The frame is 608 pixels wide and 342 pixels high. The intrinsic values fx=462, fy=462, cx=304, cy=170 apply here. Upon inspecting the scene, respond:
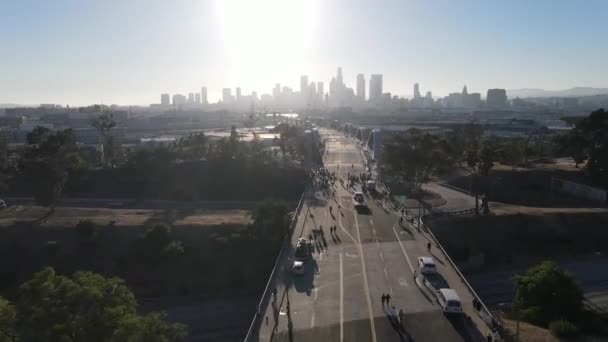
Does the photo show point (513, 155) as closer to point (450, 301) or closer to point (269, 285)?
point (450, 301)

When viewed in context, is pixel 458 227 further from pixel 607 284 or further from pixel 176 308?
pixel 176 308

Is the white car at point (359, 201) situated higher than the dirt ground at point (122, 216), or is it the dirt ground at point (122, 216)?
the white car at point (359, 201)

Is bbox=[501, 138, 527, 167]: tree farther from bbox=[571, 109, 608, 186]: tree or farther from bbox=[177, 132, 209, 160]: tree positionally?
bbox=[177, 132, 209, 160]: tree

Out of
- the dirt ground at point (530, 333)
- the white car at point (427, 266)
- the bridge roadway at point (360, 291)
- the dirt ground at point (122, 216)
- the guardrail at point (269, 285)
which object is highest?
the white car at point (427, 266)

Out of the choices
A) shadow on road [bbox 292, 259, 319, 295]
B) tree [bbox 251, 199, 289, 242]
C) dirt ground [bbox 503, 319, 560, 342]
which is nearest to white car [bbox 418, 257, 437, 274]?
dirt ground [bbox 503, 319, 560, 342]

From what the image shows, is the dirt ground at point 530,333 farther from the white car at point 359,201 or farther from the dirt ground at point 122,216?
the dirt ground at point 122,216

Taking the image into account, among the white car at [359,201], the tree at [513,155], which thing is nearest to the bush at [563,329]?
the white car at [359,201]
